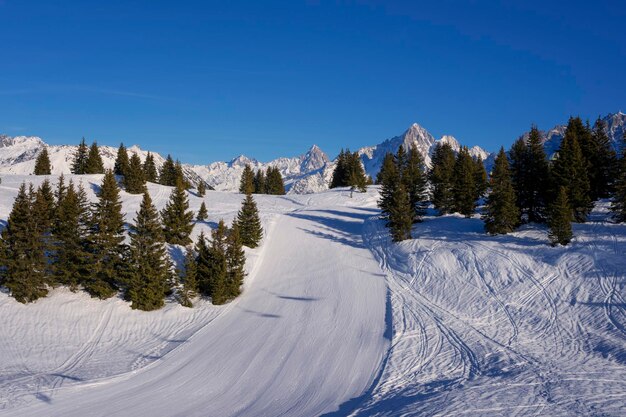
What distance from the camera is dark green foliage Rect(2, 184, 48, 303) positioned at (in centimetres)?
3155

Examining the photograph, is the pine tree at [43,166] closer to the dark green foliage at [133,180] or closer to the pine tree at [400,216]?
the dark green foliage at [133,180]

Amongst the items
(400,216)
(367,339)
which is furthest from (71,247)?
(400,216)

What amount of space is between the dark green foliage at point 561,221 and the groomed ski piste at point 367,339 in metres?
0.91

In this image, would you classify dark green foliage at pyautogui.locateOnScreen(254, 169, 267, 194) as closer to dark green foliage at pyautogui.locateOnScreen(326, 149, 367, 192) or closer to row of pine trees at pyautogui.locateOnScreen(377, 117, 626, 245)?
dark green foliage at pyautogui.locateOnScreen(326, 149, 367, 192)

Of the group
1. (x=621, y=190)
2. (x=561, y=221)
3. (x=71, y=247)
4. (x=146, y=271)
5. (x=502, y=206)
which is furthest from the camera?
(x=502, y=206)

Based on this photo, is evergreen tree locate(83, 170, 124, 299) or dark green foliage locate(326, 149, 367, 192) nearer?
evergreen tree locate(83, 170, 124, 299)

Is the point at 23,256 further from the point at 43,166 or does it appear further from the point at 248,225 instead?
the point at 43,166

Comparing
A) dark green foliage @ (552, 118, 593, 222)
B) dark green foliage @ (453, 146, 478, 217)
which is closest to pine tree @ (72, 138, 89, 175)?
dark green foliage @ (453, 146, 478, 217)

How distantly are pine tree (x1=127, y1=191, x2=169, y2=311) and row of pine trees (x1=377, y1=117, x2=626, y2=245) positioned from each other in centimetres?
2385

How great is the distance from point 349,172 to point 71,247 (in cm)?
6336

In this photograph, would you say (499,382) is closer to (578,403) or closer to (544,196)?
(578,403)

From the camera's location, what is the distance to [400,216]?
41.8 metres

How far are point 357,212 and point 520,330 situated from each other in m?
43.4

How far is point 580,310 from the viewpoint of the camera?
76.7 ft
